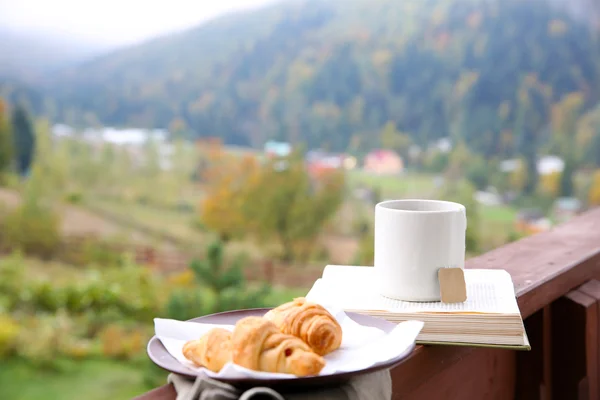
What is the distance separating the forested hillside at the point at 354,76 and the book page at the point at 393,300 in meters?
4.75

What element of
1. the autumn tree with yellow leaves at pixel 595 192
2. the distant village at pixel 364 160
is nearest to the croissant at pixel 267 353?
the distant village at pixel 364 160

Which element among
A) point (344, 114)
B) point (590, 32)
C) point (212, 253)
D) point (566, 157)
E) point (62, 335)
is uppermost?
point (590, 32)

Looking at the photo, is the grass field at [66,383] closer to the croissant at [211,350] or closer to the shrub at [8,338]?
the shrub at [8,338]

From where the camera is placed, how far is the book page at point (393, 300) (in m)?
0.67

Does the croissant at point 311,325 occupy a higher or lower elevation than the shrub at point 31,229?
higher

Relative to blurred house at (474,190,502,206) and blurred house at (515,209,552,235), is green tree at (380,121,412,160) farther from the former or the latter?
blurred house at (515,209,552,235)

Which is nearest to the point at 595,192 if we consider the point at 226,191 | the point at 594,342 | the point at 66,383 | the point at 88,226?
the point at 226,191

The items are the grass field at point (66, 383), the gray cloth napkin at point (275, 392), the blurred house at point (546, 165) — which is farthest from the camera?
the blurred house at point (546, 165)

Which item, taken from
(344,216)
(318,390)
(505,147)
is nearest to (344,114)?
(344,216)

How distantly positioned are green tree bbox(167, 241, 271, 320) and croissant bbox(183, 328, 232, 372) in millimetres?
4297

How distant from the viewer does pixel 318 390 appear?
1.68 feet

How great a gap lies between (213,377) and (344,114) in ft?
17.2

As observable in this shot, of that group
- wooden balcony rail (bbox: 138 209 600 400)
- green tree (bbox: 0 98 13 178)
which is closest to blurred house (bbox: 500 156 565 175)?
green tree (bbox: 0 98 13 178)

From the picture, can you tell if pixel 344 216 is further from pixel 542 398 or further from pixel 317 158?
pixel 542 398
